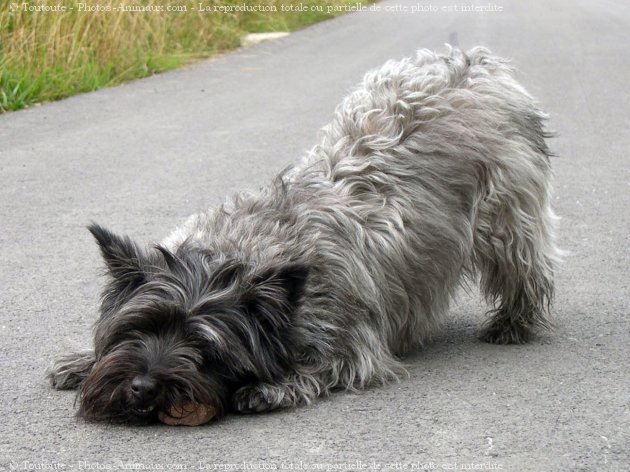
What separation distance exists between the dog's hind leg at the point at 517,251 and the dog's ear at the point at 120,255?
1992 millimetres

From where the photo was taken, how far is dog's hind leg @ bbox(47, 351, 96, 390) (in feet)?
17.5

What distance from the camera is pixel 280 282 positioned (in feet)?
16.0

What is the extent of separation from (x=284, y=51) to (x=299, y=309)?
15.5 metres

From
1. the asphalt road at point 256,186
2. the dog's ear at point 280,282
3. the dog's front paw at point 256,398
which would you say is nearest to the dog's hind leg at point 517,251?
the asphalt road at point 256,186

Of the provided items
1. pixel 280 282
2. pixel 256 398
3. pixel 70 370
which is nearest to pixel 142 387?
pixel 256 398

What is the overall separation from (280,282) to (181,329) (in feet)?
1.59

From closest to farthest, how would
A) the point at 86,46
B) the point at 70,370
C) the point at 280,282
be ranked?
the point at 280,282
the point at 70,370
the point at 86,46

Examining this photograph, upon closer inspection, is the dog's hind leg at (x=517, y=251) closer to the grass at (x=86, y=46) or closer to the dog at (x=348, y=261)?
the dog at (x=348, y=261)

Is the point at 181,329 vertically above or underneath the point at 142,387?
above

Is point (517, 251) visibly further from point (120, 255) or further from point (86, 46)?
point (86, 46)

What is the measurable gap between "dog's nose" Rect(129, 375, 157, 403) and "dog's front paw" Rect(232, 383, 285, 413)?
488mm

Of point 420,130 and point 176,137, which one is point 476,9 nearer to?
point 176,137

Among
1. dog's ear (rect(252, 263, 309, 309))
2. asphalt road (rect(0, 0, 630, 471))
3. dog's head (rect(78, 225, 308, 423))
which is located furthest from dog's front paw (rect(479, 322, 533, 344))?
dog's ear (rect(252, 263, 309, 309))

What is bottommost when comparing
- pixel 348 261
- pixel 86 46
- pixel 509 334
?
pixel 86 46
